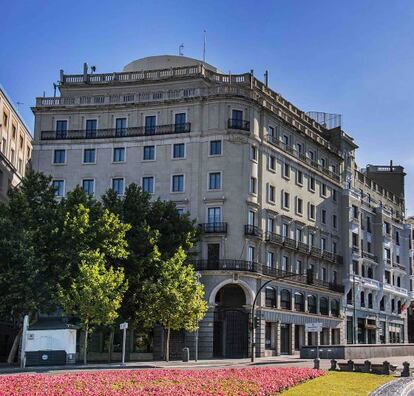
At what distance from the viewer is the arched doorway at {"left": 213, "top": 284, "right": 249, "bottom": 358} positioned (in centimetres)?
6247

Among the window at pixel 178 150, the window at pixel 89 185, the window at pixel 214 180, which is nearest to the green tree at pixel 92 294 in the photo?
the window at pixel 214 180

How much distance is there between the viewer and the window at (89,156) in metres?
67.2

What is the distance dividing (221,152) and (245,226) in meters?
7.12

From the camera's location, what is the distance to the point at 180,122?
66312 millimetres

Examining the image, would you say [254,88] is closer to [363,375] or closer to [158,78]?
[158,78]

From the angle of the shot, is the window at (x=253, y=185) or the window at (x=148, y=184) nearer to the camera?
the window at (x=253, y=185)

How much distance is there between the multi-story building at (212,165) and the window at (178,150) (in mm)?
92

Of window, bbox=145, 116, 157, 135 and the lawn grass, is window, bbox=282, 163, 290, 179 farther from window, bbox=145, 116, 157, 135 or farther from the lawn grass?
the lawn grass

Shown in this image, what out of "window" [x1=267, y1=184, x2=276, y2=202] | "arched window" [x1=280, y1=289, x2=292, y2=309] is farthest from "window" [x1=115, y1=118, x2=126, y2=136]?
"arched window" [x1=280, y1=289, x2=292, y2=309]

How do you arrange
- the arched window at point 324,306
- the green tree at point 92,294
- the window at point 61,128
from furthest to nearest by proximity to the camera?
the arched window at point 324,306
the window at point 61,128
the green tree at point 92,294

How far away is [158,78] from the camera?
67.4 m

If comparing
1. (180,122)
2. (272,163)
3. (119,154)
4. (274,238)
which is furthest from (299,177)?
(119,154)

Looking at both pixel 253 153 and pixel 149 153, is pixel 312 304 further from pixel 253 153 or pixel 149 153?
pixel 149 153

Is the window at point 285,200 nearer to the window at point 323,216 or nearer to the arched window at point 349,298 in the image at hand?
the window at point 323,216
